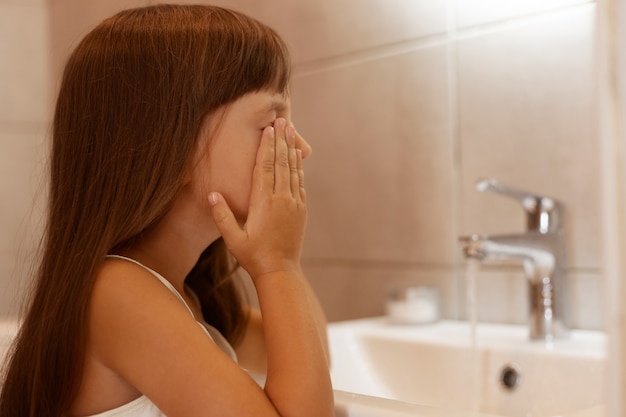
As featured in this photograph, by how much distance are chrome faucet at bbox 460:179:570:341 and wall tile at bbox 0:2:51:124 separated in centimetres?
120

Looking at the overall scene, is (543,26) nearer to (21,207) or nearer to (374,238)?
(374,238)

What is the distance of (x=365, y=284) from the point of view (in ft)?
3.98

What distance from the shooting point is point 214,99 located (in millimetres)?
665

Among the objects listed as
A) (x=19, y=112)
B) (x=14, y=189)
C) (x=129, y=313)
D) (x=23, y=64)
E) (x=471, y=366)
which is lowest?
(x=471, y=366)

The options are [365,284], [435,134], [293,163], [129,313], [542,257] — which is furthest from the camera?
[365,284]

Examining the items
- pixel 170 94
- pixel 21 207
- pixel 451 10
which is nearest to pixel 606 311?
pixel 170 94

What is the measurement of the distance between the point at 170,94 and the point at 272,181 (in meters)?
0.11

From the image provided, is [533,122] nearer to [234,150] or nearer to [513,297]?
[513,297]

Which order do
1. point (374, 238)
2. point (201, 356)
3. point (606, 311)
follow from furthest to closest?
point (374, 238) → point (201, 356) → point (606, 311)

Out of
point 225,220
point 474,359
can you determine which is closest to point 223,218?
point 225,220

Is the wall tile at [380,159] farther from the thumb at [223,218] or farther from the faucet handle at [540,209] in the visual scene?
the thumb at [223,218]

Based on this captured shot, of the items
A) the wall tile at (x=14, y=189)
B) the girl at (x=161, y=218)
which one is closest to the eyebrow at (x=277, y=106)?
the girl at (x=161, y=218)

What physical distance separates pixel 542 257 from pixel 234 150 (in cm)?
42

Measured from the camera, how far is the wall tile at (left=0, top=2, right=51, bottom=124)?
5.68 feet
